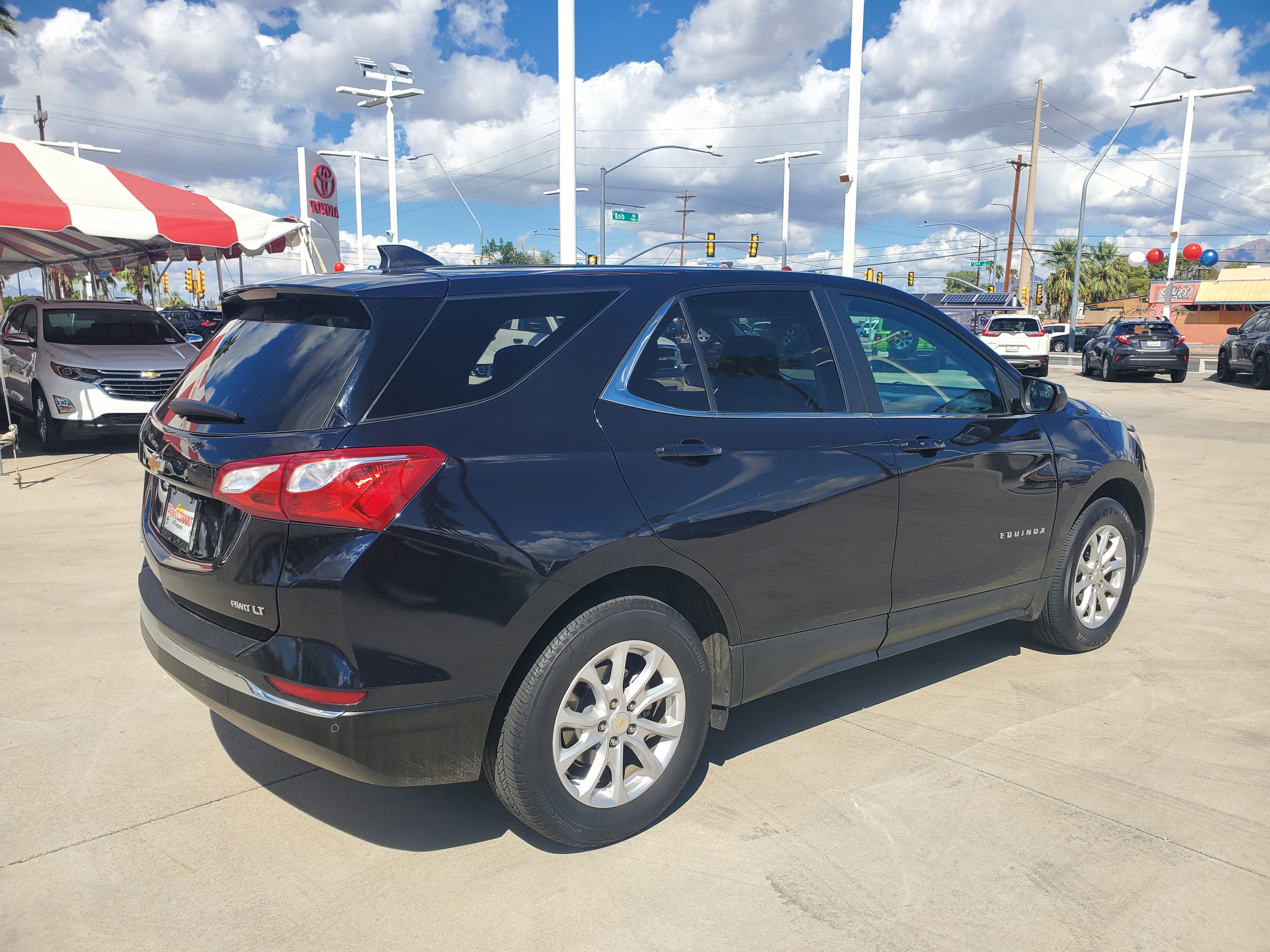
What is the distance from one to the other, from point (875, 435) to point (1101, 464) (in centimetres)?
164

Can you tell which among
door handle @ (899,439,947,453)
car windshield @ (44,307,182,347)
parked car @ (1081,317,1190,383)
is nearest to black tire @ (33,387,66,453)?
car windshield @ (44,307,182,347)

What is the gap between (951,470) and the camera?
Answer: 375 cm

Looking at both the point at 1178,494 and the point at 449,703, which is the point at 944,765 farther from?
the point at 1178,494

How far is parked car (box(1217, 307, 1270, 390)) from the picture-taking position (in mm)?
21781

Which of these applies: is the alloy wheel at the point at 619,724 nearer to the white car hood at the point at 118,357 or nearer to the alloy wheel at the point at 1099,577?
the alloy wheel at the point at 1099,577

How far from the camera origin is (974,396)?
4.10 m

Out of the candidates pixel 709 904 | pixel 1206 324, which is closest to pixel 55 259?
pixel 709 904

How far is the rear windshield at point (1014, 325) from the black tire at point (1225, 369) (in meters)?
4.51

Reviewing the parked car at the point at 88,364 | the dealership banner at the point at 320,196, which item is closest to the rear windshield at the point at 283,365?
the parked car at the point at 88,364

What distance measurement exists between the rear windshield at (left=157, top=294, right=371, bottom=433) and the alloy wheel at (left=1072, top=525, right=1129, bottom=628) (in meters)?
3.57

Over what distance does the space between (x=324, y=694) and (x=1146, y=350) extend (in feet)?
86.1

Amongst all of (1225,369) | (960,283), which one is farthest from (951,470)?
(960,283)

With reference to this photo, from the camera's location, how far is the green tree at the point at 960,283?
5229cm

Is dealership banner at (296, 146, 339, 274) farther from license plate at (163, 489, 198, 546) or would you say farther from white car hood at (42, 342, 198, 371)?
license plate at (163, 489, 198, 546)
